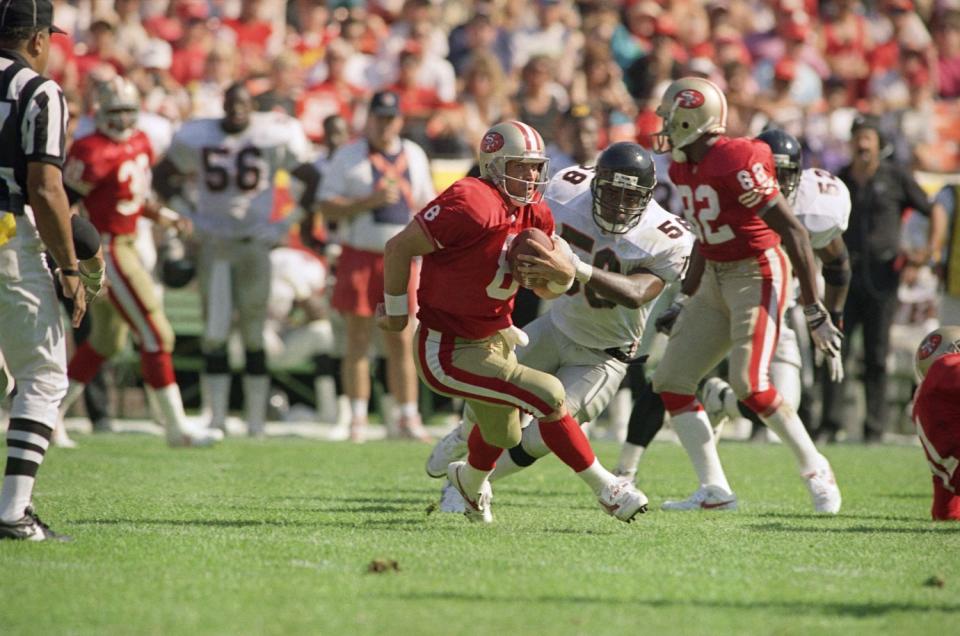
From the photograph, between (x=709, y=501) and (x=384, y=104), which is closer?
(x=709, y=501)

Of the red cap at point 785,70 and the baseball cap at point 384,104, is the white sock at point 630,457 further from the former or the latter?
the red cap at point 785,70

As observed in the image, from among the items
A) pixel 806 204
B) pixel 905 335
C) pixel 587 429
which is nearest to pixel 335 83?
pixel 587 429

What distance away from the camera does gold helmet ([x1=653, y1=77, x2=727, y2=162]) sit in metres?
6.59

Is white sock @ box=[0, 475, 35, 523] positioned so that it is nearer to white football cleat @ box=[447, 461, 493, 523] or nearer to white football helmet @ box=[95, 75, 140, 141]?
white football cleat @ box=[447, 461, 493, 523]

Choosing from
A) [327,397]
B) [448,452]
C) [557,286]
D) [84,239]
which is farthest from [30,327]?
[327,397]

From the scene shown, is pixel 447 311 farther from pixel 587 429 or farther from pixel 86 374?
pixel 587 429

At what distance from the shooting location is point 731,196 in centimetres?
653

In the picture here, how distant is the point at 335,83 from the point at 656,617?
9524 millimetres

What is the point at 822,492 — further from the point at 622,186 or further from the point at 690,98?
the point at 690,98

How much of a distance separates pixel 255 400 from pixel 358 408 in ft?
2.54

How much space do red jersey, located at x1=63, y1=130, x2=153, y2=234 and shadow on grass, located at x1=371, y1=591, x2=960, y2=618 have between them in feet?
17.4

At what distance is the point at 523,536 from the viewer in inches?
221

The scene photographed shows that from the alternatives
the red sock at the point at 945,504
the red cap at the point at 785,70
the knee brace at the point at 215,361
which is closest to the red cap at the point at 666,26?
the red cap at the point at 785,70

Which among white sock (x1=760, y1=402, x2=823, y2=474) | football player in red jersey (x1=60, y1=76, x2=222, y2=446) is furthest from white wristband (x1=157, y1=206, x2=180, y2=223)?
white sock (x1=760, y1=402, x2=823, y2=474)
